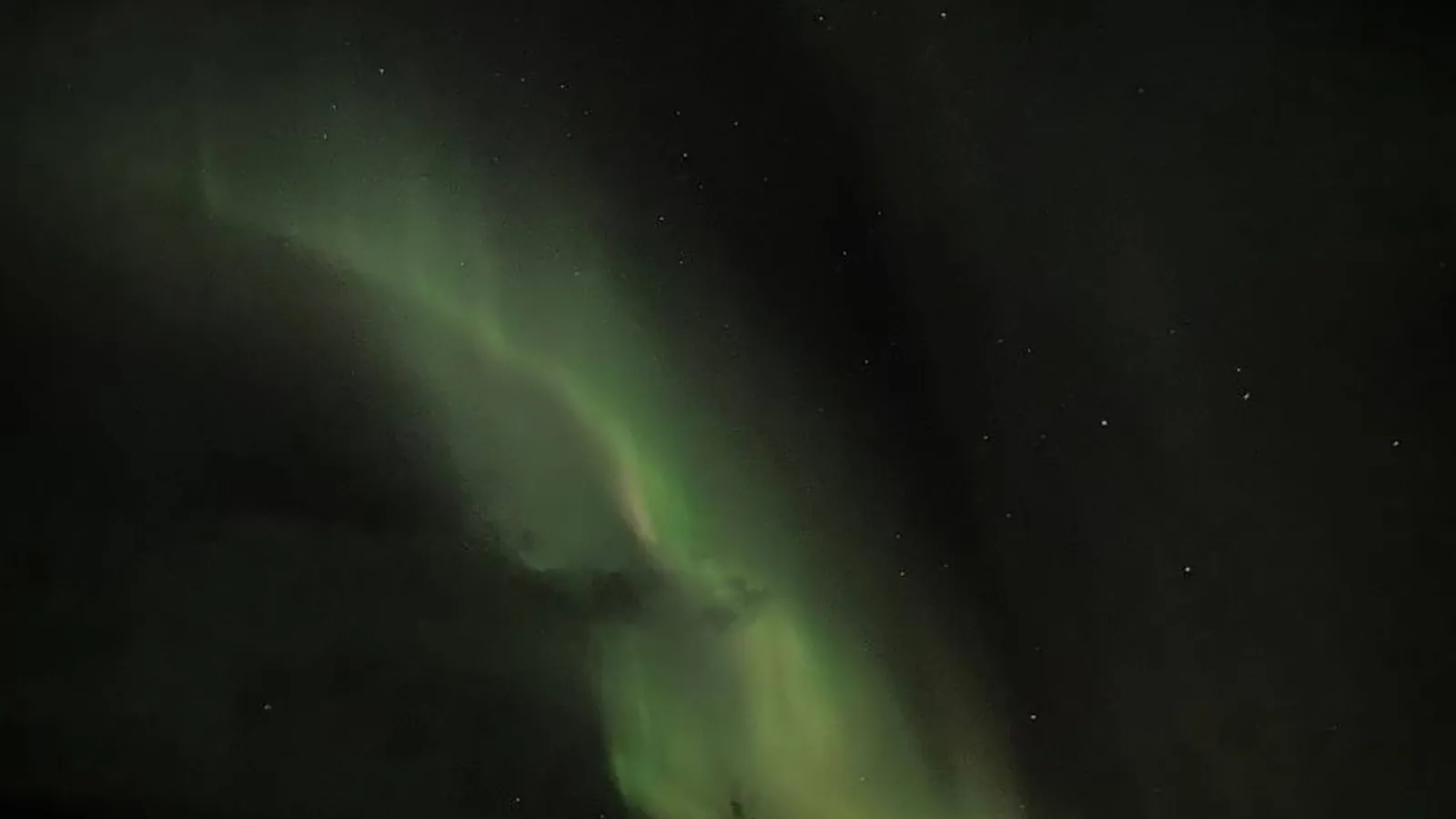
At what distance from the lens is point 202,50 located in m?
0.46

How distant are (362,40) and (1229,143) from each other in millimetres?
340

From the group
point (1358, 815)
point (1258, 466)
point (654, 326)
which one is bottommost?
point (1358, 815)

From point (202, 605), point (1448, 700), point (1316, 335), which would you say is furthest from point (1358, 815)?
point (202, 605)

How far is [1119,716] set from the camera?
425 mm

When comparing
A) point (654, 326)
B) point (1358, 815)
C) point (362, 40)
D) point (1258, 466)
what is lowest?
point (1358, 815)

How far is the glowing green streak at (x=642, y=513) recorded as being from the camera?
44 centimetres

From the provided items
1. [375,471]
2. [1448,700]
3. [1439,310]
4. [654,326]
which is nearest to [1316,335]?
[1439,310]

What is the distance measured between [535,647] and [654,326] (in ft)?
0.46

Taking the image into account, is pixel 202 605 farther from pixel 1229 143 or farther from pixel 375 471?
pixel 1229 143

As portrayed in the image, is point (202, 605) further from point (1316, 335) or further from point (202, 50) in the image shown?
point (1316, 335)

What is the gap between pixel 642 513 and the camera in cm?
46

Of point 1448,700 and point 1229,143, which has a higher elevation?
point 1229,143

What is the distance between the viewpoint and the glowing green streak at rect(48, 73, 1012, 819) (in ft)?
1.45

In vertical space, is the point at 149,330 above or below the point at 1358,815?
above
